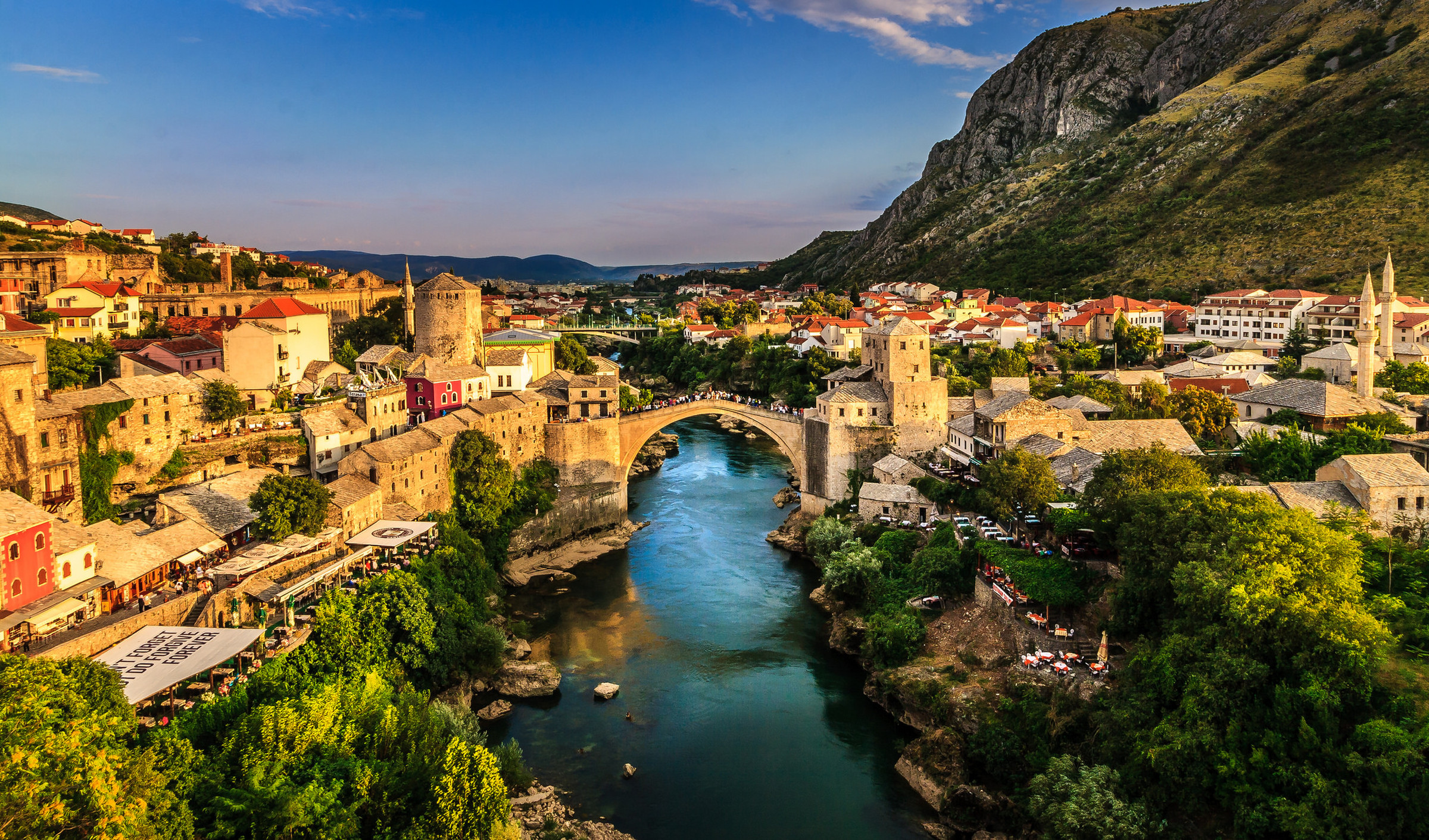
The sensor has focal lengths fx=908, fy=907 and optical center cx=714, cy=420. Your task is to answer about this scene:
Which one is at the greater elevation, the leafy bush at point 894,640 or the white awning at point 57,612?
the white awning at point 57,612

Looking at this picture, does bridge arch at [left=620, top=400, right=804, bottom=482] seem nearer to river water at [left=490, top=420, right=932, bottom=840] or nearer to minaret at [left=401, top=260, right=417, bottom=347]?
river water at [left=490, top=420, right=932, bottom=840]

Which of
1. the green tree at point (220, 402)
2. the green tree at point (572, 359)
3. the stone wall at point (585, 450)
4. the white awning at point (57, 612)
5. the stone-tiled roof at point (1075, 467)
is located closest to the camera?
the white awning at point (57, 612)

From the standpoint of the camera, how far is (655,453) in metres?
46.8

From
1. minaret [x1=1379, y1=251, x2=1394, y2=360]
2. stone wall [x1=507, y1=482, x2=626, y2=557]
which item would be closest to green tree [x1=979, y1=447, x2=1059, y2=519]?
stone wall [x1=507, y1=482, x2=626, y2=557]

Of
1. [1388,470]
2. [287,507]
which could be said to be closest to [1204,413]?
[1388,470]

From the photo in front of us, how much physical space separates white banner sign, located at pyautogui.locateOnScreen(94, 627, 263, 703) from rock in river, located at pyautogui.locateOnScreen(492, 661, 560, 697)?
6296 millimetres

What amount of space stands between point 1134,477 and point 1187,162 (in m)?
60.9

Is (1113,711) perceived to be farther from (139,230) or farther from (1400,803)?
(139,230)

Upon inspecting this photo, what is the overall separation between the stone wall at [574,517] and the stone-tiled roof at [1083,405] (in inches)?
645

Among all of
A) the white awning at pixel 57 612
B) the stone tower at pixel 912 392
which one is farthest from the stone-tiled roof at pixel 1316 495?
the white awning at pixel 57 612

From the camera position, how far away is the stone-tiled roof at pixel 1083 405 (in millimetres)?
32562

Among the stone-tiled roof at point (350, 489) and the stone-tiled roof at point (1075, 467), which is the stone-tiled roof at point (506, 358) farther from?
the stone-tiled roof at point (1075, 467)

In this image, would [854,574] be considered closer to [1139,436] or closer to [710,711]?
[710,711]

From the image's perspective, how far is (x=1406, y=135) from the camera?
56.2 metres
